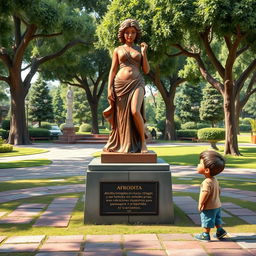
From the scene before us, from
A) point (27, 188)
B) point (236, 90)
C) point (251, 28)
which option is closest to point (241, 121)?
point (236, 90)

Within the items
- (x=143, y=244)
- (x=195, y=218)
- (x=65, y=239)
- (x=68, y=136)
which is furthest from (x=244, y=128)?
(x=65, y=239)

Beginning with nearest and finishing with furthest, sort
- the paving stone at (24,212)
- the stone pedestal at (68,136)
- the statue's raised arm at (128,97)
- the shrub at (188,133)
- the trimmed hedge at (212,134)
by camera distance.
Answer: the statue's raised arm at (128,97) → the paving stone at (24,212) → the trimmed hedge at (212,134) → the stone pedestal at (68,136) → the shrub at (188,133)

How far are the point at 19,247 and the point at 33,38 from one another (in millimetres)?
24315

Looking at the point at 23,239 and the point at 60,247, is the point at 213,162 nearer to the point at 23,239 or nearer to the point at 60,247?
the point at 60,247

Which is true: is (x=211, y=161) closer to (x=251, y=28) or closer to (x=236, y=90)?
(x=251, y=28)

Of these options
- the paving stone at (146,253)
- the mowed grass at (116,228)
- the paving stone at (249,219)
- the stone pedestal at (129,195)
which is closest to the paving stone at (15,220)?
the mowed grass at (116,228)

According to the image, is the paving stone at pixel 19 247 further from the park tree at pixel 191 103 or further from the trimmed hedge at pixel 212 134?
the park tree at pixel 191 103

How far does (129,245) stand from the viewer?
15.6 ft

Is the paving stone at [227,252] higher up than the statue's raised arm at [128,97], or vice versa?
the statue's raised arm at [128,97]

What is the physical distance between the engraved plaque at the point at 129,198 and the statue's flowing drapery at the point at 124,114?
0.71 metres

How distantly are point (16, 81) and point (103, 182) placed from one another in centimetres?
2350

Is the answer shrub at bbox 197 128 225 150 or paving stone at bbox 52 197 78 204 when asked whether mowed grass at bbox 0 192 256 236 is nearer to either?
paving stone at bbox 52 197 78 204

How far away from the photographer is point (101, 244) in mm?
4785

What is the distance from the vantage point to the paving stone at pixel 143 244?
15.3ft
